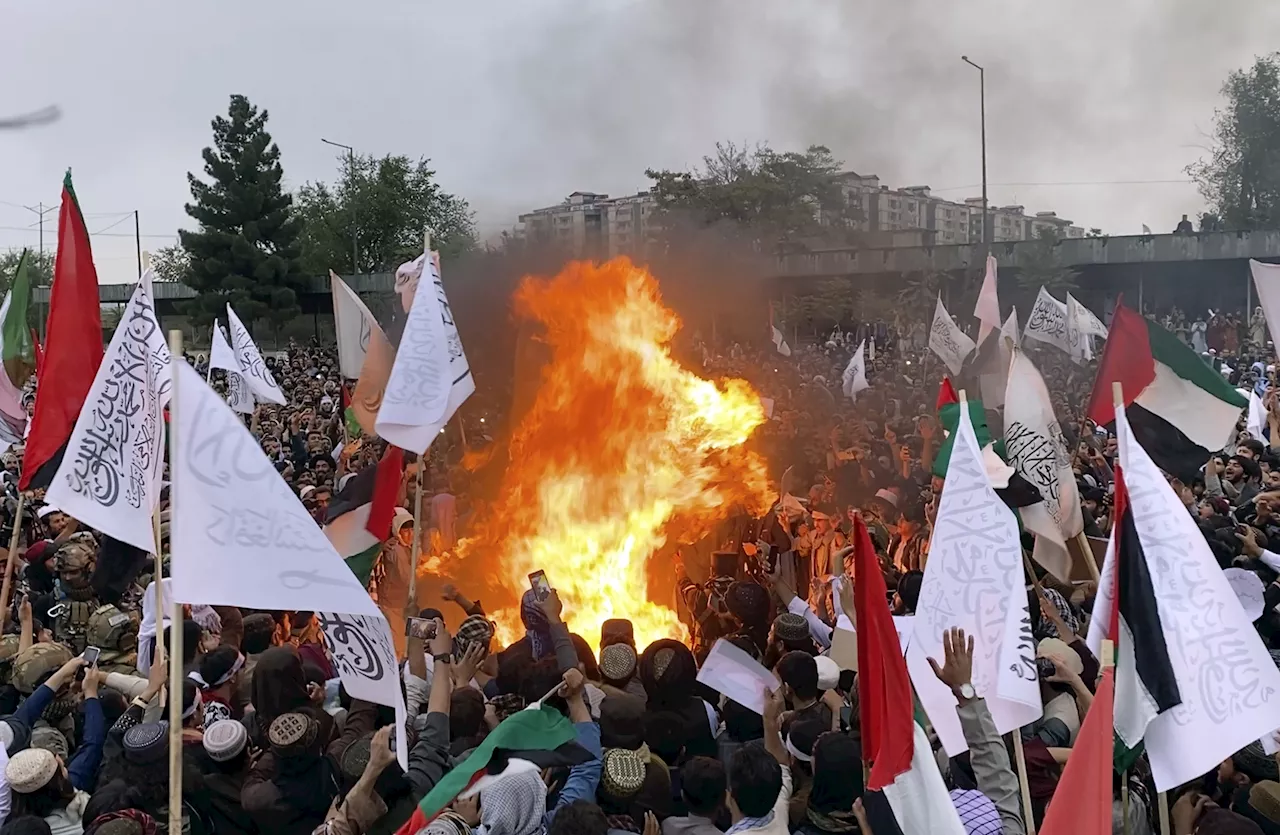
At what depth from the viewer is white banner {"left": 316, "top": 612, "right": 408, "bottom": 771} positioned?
4.34 metres

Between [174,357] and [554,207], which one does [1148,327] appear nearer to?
[174,357]

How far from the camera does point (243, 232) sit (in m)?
43.5

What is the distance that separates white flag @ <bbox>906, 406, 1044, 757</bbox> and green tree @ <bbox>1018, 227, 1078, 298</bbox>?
103 feet

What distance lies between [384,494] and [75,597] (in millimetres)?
2456

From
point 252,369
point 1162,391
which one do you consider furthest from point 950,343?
point 252,369

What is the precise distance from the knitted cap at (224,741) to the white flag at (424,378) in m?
2.80

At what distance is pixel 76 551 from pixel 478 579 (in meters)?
3.48

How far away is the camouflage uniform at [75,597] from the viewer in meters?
6.89

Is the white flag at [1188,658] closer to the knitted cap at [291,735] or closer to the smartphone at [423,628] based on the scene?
the smartphone at [423,628]

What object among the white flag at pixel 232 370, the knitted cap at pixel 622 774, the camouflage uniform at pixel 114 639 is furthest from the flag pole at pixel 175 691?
the white flag at pixel 232 370

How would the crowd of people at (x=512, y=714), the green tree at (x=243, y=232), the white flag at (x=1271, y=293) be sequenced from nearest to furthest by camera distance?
the crowd of people at (x=512, y=714) → the white flag at (x=1271, y=293) → the green tree at (x=243, y=232)

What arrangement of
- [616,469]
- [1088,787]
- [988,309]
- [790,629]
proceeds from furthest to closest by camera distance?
1. [988,309]
2. [616,469]
3. [790,629]
4. [1088,787]

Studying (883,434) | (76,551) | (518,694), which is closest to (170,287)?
(883,434)

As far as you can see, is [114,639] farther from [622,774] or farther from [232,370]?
[232,370]
